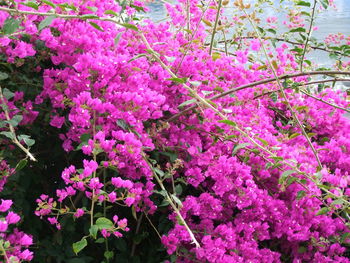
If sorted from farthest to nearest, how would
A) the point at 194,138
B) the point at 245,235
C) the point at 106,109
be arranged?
the point at 194,138 < the point at 245,235 < the point at 106,109

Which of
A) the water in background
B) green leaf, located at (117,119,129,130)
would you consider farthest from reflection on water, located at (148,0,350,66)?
green leaf, located at (117,119,129,130)

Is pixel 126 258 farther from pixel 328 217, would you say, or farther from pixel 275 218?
pixel 328 217

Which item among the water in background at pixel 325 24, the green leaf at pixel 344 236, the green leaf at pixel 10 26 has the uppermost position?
the green leaf at pixel 10 26

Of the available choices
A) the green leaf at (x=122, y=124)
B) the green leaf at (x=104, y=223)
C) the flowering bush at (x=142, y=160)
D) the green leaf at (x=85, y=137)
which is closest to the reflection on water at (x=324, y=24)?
the flowering bush at (x=142, y=160)

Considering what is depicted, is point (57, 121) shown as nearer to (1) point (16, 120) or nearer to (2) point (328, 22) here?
(1) point (16, 120)

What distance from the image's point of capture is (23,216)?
1335 mm

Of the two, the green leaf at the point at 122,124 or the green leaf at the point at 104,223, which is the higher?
the green leaf at the point at 122,124

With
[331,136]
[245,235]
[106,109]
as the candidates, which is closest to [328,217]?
[245,235]

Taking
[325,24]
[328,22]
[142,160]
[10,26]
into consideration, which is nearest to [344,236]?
[142,160]

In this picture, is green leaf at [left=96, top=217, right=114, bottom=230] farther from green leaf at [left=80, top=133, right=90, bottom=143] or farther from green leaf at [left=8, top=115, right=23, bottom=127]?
green leaf at [left=8, top=115, right=23, bottom=127]

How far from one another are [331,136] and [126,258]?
1.18 m

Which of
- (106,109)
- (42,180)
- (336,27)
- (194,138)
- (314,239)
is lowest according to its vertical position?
(336,27)

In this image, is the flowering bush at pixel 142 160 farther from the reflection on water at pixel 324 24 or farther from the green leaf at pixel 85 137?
the reflection on water at pixel 324 24

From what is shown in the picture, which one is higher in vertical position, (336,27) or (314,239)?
(314,239)
